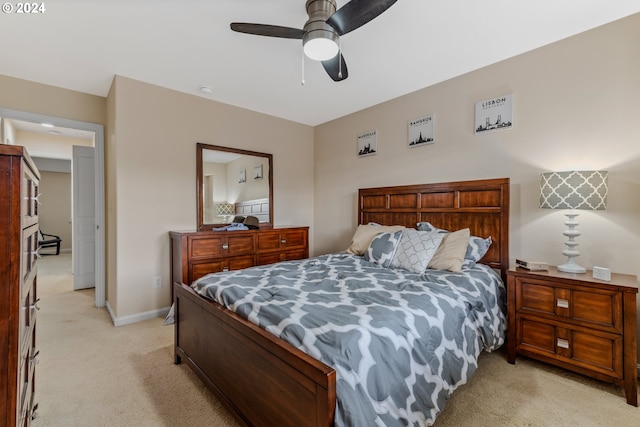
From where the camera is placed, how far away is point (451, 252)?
2578 millimetres

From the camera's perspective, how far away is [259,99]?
3.78 metres

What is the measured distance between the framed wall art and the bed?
1040 millimetres

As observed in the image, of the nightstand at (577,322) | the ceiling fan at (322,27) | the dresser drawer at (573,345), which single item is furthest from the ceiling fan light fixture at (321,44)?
the dresser drawer at (573,345)

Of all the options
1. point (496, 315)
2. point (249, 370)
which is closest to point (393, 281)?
point (496, 315)

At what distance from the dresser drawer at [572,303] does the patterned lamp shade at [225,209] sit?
3.32m

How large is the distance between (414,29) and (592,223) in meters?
2.11

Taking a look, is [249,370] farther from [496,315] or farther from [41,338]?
[41,338]

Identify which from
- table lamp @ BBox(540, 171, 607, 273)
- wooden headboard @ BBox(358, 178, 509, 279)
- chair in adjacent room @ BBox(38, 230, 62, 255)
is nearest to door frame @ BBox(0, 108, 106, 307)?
wooden headboard @ BBox(358, 178, 509, 279)

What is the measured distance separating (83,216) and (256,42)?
3.99 metres

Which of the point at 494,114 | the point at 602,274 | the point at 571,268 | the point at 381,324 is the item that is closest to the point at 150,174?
the point at 381,324

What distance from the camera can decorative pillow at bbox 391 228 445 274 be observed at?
254 cm

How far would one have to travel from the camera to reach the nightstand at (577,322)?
1875 mm

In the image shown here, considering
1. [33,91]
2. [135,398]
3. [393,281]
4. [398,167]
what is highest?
[33,91]

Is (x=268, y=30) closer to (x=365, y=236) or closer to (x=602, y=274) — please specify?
(x=365, y=236)
